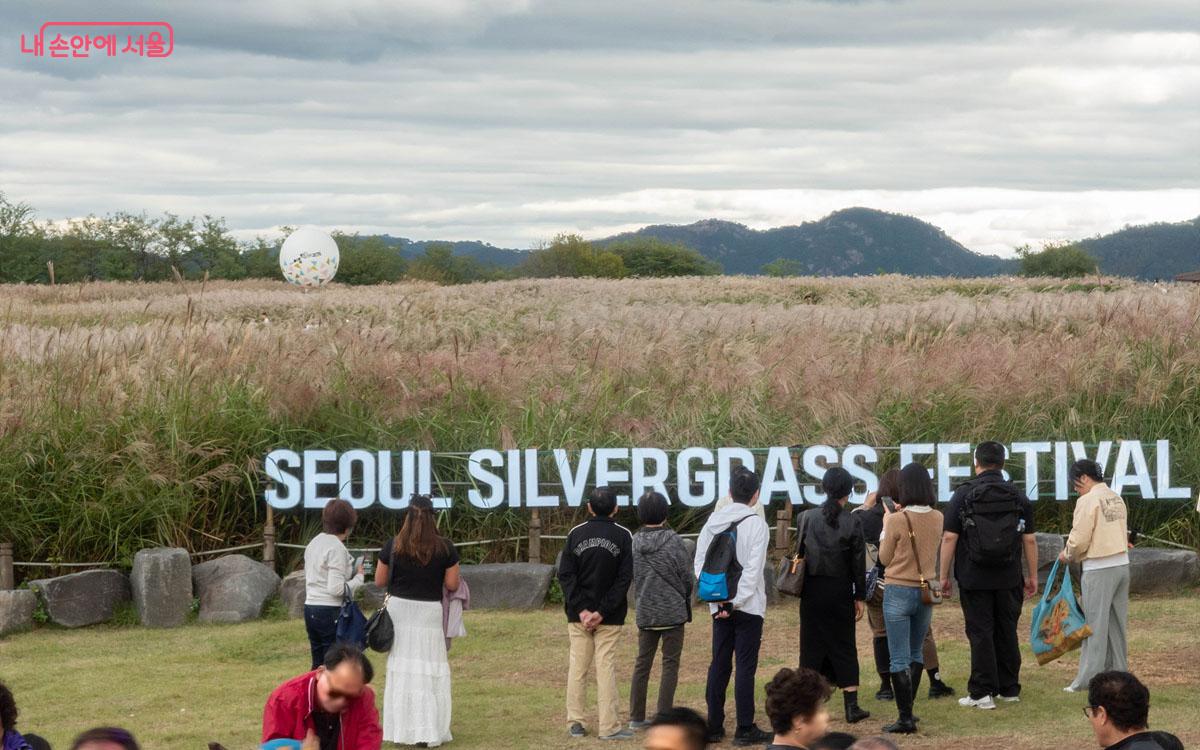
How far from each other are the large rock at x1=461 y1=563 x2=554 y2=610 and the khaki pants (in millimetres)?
3999

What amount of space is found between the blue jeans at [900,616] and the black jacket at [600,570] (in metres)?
1.64

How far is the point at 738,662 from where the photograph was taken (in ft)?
27.7

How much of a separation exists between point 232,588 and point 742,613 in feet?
19.5

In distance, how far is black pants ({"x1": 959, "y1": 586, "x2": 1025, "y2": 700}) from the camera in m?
8.96

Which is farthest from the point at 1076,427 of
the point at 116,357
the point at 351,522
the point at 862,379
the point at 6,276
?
the point at 6,276

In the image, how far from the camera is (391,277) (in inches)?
2987

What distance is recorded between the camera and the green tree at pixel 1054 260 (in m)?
83.9

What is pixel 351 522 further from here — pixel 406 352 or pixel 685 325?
pixel 685 325

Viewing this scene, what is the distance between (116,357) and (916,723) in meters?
9.32

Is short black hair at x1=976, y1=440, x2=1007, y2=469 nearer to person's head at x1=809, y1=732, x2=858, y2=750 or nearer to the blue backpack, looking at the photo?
the blue backpack

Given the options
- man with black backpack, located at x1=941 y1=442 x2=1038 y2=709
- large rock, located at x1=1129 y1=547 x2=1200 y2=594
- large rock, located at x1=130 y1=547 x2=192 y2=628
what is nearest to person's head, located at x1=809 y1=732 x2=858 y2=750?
man with black backpack, located at x1=941 y1=442 x2=1038 y2=709

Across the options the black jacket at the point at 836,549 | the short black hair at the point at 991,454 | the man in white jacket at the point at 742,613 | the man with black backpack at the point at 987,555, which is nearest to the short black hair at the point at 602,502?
the man in white jacket at the point at 742,613

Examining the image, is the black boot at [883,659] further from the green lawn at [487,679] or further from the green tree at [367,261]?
the green tree at [367,261]

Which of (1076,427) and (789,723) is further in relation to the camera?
(1076,427)
